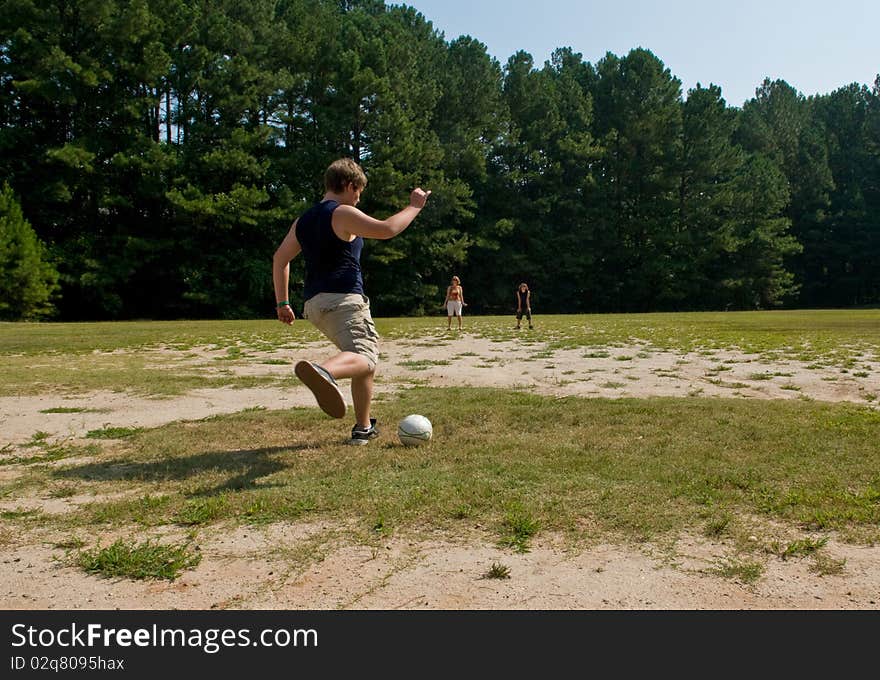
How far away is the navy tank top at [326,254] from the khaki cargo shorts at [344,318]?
54mm

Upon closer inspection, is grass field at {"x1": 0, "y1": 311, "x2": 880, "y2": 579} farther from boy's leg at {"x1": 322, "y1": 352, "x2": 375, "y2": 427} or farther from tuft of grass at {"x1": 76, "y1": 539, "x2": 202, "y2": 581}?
boy's leg at {"x1": 322, "y1": 352, "x2": 375, "y2": 427}

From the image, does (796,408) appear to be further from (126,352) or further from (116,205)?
(116,205)

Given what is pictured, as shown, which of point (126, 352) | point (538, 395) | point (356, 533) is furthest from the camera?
point (126, 352)

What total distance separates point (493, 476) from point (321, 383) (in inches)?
48.5

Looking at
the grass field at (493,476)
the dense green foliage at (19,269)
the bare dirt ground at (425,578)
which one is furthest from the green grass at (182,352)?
the dense green foliage at (19,269)

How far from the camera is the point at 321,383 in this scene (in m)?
4.57

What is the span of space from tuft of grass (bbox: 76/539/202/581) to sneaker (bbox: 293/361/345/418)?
59.1 inches

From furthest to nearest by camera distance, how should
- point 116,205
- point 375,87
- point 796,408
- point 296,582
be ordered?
point 375,87 → point 116,205 → point 796,408 → point 296,582

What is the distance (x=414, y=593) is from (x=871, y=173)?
70.2m

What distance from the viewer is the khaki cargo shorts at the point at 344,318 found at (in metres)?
5.06

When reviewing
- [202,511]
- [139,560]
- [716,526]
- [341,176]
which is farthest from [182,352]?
[716,526]

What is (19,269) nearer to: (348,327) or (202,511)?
(348,327)

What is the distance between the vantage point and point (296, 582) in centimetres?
283
